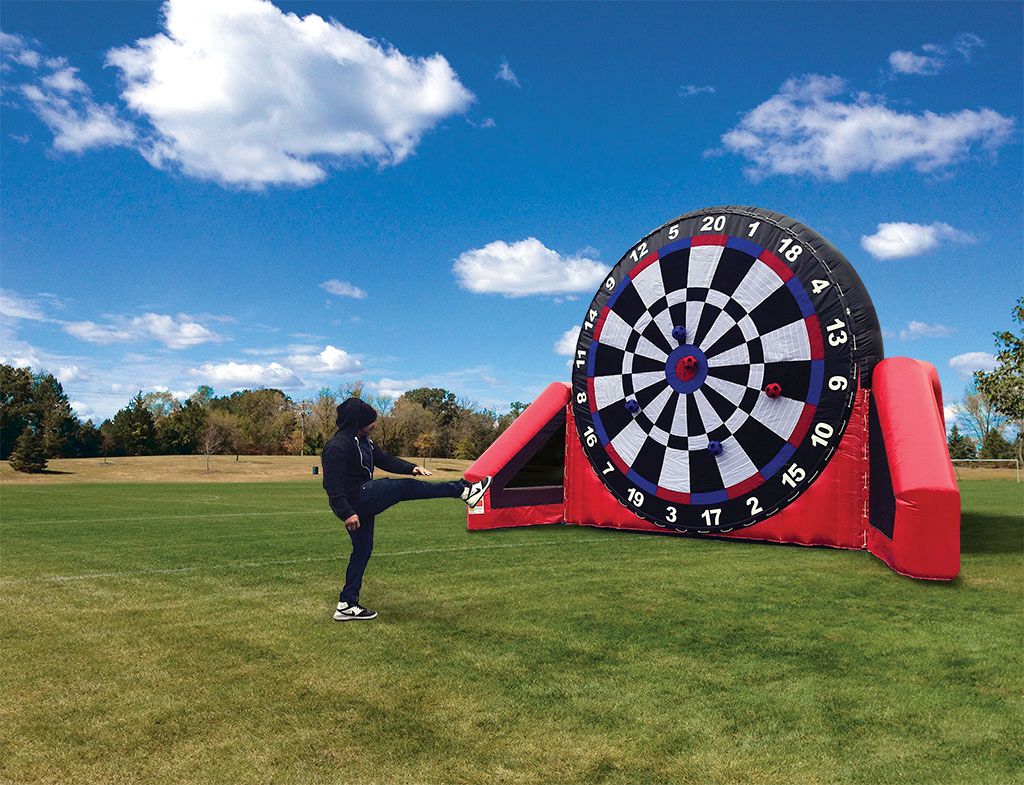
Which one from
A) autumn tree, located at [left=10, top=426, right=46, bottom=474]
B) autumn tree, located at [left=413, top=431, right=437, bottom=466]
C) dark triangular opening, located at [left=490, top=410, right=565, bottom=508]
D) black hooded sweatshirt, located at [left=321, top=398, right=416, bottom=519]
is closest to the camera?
black hooded sweatshirt, located at [left=321, top=398, right=416, bottom=519]

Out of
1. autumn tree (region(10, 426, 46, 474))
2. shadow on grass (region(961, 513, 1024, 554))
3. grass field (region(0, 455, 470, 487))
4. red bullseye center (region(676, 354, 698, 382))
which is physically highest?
red bullseye center (region(676, 354, 698, 382))

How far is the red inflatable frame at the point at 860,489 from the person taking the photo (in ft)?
20.1

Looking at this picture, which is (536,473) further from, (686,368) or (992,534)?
(992,534)

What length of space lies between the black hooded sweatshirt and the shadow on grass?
6.69 m

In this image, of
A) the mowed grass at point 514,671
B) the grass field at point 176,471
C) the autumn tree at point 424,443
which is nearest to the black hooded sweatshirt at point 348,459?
the mowed grass at point 514,671

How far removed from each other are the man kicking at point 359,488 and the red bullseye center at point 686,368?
4.48 m

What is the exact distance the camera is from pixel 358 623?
15.5ft

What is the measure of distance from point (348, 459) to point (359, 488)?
22 centimetres

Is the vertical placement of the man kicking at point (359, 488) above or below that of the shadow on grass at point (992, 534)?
above

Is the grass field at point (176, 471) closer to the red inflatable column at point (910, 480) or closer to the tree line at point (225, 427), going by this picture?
the tree line at point (225, 427)

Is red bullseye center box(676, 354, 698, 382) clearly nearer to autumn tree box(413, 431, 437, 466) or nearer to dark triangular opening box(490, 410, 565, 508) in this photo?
dark triangular opening box(490, 410, 565, 508)

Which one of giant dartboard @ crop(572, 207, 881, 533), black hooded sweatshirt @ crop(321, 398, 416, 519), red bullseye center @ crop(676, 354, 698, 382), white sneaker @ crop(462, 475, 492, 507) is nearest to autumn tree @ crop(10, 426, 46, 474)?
giant dartboard @ crop(572, 207, 881, 533)

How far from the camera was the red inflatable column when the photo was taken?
6.09m

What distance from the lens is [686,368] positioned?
27.8 feet
